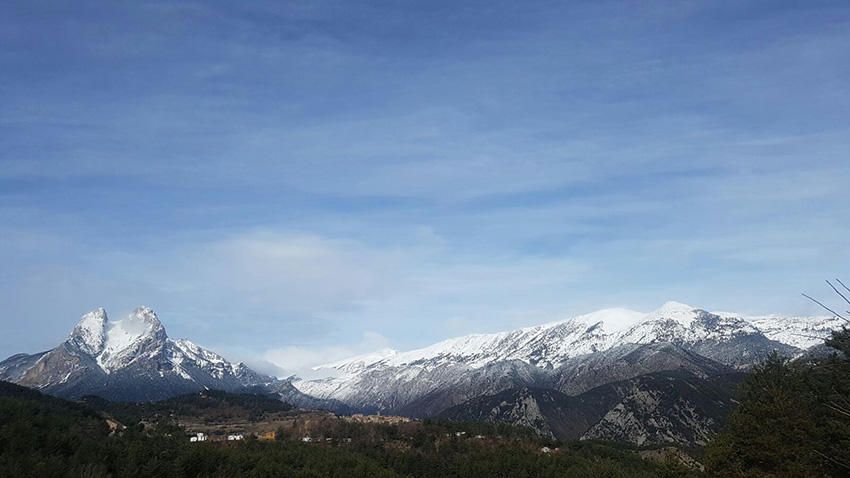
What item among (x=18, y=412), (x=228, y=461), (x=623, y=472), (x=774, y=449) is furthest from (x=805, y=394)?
(x=18, y=412)

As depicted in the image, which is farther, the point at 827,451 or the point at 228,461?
the point at 228,461

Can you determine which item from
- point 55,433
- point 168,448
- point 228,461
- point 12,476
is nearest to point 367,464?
point 228,461

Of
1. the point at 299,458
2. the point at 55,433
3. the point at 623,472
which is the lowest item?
the point at 623,472

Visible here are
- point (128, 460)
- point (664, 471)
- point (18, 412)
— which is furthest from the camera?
point (18, 412)

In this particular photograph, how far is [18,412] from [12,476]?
8401 cm

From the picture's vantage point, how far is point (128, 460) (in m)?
102

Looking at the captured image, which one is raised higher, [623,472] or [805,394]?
[805,394]

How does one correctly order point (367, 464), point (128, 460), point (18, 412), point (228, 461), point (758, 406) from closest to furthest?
point (758, 406) → point (128, 460) → point (228, 461) → point (18, 412) → point (367, 464)

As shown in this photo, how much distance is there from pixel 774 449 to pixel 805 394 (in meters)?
38.3

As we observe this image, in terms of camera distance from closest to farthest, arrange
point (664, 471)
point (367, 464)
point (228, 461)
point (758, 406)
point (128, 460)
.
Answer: point (664, 471) → point (758, 406) → point (128, 460) → point (228, 461) → point (367, 464)

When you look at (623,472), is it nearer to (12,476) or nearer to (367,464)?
(367,464)

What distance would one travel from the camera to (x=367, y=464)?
18112 centimetres

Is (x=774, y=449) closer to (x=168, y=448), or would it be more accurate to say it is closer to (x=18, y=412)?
(x=168, y=448)

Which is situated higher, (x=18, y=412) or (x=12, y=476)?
(x=18, y=412)
